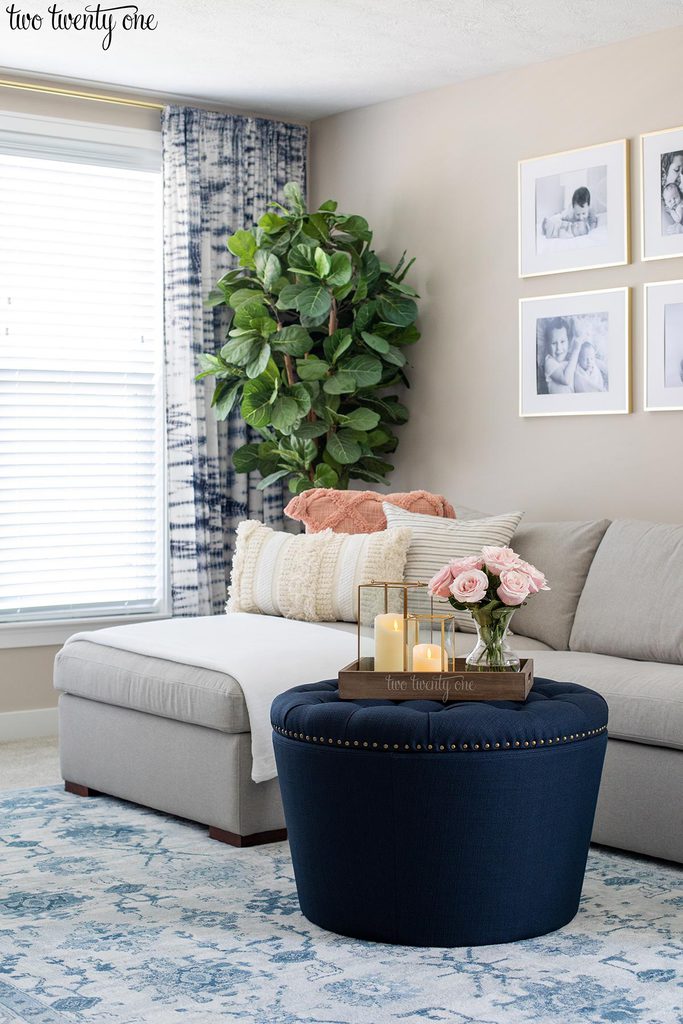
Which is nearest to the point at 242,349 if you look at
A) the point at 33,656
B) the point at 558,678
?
the point at 33,656

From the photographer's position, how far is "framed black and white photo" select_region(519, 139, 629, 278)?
15.7ft

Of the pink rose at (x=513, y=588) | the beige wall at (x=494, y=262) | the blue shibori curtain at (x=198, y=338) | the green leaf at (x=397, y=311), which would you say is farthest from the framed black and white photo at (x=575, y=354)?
the pink rose at (x=513, y=588)

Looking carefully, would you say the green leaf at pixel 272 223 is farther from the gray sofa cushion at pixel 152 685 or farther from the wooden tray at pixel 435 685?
the wooden tray at pixel 435 685

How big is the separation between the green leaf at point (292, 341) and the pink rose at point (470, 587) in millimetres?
2594

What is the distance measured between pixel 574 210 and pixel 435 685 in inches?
102

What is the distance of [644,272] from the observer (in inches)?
186

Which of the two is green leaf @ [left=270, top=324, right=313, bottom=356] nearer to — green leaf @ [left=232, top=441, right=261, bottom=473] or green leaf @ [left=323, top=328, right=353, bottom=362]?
green leaf @ [left=323, top=328, right=353, bottom=362]

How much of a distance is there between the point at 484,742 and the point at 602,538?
182 centimetres

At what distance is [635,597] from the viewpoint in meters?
4.08

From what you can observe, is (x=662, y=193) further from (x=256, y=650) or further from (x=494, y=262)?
(x=256, y=650)

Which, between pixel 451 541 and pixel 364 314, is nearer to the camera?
pixel 451 541

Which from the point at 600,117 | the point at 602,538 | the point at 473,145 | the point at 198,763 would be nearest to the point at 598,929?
the point at 198,763

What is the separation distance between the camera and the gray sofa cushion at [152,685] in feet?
12.1

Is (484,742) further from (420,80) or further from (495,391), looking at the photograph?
(420,80)
